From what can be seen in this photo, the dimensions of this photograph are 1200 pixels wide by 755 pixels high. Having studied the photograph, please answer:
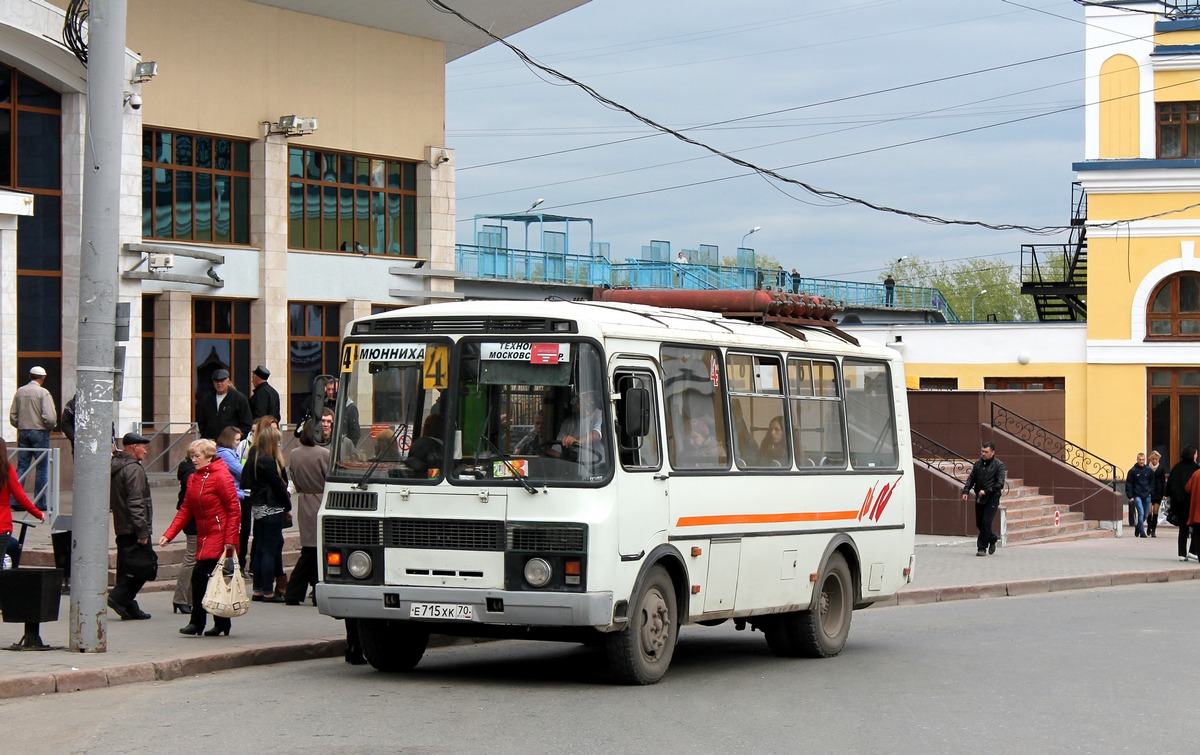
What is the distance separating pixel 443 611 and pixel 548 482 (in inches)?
45.9

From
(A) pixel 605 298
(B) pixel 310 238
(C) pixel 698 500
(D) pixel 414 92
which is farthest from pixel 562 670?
(D) pixel 414 92

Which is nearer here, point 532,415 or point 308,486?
point 532,415

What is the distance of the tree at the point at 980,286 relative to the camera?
10762cm

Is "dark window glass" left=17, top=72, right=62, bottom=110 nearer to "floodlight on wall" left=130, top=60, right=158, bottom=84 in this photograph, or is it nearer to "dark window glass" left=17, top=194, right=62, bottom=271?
"floodlight on wall" left=130, top=60, right=158, bottom=84

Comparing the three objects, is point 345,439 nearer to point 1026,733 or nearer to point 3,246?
point 1026,733

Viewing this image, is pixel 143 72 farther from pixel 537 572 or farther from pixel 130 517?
pixel 537 572

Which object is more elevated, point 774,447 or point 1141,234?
point 1141,234

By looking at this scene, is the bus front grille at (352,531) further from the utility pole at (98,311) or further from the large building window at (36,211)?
the large building window at (36,211)

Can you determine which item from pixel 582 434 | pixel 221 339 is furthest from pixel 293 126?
pixel 582 434

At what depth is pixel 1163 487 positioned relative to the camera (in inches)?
1326

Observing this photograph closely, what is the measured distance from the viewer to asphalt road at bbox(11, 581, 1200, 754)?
9.10 metres

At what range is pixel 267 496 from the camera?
15.4m

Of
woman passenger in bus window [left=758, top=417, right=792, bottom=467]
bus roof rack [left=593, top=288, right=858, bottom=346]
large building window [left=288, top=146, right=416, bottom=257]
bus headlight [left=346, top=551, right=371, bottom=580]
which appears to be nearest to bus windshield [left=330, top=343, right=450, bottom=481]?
bus headlight [left=346, top=551, right=371, bottom=580]

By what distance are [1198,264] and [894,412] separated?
25833 mm
